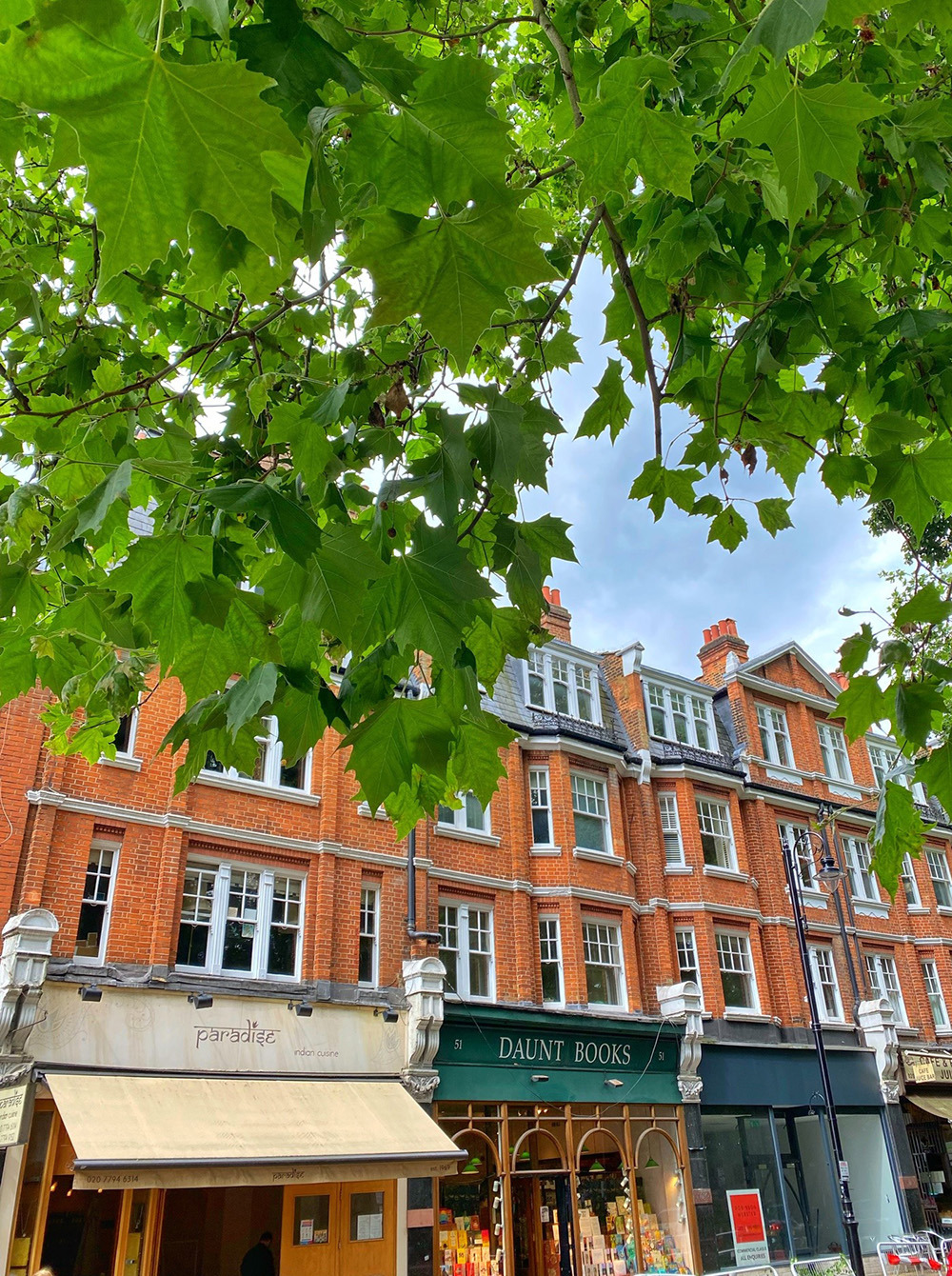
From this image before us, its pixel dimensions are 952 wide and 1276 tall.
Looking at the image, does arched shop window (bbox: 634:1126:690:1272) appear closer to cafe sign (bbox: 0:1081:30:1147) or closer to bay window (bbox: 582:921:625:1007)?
bay window (bbox: 582:921:625:1007)

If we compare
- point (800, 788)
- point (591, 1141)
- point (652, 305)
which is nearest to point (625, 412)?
point (652, 305)

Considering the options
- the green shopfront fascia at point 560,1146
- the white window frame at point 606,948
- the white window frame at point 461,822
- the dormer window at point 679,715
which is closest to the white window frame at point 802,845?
the dormer window at point 679,715

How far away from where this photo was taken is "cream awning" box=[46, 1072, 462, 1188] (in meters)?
9.73

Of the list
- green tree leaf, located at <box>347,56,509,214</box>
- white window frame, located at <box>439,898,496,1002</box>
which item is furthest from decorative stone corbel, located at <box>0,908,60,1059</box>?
green tree leaf, located at <box>347,56,509,214</box>

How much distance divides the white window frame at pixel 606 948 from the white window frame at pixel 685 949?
1.70 meters

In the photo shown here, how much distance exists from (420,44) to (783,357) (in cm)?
359

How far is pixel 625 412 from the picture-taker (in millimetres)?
3545

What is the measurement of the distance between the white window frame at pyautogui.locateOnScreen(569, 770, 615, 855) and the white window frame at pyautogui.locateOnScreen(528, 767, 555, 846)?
573 millimetres

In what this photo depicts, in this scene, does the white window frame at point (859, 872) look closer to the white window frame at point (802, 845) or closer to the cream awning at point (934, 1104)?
the white window frame at point (802, 845)

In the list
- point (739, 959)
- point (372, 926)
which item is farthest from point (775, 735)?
point (372, 926)

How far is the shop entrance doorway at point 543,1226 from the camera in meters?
14.9

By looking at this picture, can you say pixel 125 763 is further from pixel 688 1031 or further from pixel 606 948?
pixel 688 1031

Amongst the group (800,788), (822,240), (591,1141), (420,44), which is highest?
(800,788)

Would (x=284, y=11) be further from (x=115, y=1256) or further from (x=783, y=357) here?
(x=115, y=1256)
